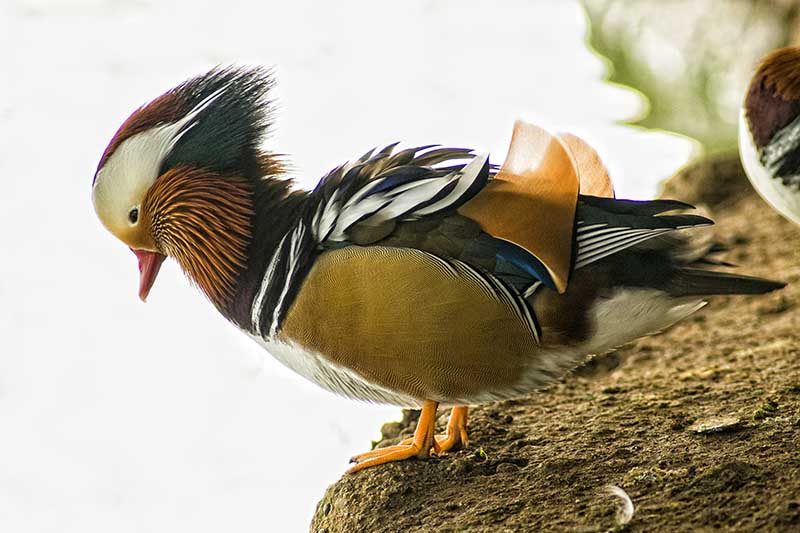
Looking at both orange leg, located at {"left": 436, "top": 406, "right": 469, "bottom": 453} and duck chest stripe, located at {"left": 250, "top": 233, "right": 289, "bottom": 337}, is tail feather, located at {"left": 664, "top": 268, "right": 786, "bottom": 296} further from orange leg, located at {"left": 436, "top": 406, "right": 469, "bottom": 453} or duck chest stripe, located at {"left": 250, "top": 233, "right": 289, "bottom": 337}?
duck chest stripe, located at {"left": 250, "top": 233, "right": 289, "bottom": 337}

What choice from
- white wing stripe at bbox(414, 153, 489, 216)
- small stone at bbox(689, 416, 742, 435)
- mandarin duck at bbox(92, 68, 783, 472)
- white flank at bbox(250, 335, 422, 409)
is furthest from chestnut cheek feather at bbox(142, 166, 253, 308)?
small stone at bbox(689, 416, 742, 435)

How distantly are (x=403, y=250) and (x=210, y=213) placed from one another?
0.34m

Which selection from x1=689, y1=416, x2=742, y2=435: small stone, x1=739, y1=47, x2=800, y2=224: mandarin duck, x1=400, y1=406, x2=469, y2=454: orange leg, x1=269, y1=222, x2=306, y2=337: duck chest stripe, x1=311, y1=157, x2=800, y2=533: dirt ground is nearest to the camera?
x1=311, y1=157, x2=800, y2=533: dirt ground

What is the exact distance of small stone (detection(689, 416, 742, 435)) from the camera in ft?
5.15

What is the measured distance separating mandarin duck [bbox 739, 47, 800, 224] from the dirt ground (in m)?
0.33

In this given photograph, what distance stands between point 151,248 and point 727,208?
7.78ft

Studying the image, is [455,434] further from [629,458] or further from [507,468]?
[629,458]

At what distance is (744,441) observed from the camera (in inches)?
59.4

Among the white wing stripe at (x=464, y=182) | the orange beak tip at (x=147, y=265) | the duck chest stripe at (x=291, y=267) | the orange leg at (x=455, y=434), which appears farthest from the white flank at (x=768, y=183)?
the orange beak tip at (x=147, y=265)

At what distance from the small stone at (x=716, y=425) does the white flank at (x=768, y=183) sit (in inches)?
32.6

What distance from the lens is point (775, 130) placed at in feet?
7.48

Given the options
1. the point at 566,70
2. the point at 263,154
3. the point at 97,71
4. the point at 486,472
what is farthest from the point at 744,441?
the point at 566,70

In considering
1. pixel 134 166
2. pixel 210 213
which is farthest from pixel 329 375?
pixel 134 166

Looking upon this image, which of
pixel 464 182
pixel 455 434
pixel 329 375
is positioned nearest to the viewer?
pixel 464 182
